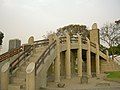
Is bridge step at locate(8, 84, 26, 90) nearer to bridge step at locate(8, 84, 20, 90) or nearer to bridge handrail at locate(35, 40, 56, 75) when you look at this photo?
bridge step at locate(8, 84, 20, 90)

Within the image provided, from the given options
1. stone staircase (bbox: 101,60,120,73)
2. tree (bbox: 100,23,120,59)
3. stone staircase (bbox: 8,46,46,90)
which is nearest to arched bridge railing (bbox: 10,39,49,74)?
stone staircase (bbox: 8,46,46,90)

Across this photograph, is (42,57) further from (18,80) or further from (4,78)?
(4,78)

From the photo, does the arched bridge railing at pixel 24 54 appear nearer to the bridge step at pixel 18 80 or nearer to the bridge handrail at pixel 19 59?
the bridge handrail at pixel 19 59

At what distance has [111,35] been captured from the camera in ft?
122

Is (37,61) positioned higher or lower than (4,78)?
higher

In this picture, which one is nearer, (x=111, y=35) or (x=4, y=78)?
(x=4, y=78)

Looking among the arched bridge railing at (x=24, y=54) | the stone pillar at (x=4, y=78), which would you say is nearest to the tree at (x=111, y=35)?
the arched bridge railing at (x=24, y=54)

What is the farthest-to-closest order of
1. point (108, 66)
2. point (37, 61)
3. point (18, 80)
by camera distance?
1. point (108, 66)
2. point (18, 80)
3. point (37, 61)

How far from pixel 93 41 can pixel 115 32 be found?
1156 centimetres

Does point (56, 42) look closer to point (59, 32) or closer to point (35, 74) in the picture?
point (35, 74)

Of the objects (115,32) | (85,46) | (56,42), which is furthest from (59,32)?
(56,42)

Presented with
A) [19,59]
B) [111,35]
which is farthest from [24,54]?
[111,35]

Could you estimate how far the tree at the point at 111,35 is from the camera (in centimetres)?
3670

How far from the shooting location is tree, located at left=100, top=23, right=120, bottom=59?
36703mm
